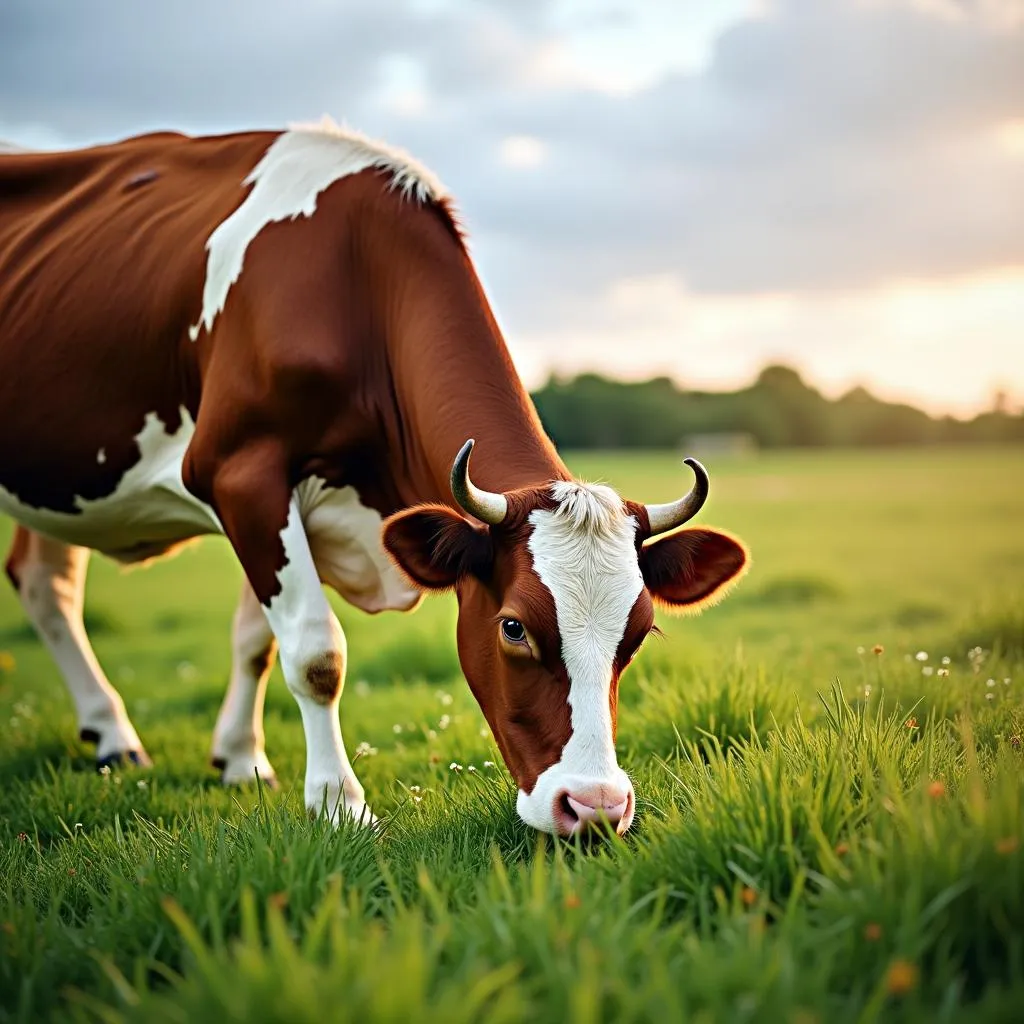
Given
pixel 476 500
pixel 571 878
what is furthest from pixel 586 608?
pixel 571 878

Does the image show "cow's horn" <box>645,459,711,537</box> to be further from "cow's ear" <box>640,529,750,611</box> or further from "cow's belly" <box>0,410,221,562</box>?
"cow's belly" <box>0,410,221,562</box>

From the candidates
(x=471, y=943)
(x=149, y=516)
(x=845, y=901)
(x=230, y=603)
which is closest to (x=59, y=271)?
(x=149, y=516)

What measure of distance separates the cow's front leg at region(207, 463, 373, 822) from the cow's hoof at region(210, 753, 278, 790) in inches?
44.4

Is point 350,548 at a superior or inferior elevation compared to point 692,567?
inferior

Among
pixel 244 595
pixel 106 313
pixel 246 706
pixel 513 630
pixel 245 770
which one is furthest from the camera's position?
pixel 244 595

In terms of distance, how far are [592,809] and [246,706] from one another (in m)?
3.20

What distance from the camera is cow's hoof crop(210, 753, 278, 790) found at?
5.86m

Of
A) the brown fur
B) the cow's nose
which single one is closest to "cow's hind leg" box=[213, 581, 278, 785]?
the brown fur

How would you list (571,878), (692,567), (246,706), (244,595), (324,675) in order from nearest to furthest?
(571,878)
(692,567)
(324,675)
(246,706)
(244,595)

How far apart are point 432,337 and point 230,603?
13911mm

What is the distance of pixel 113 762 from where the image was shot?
6.22m

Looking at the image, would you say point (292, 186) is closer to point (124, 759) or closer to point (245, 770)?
point (245, 770)

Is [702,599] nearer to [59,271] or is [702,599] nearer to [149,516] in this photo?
[149,516]

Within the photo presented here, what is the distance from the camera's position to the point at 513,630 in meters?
3.85
